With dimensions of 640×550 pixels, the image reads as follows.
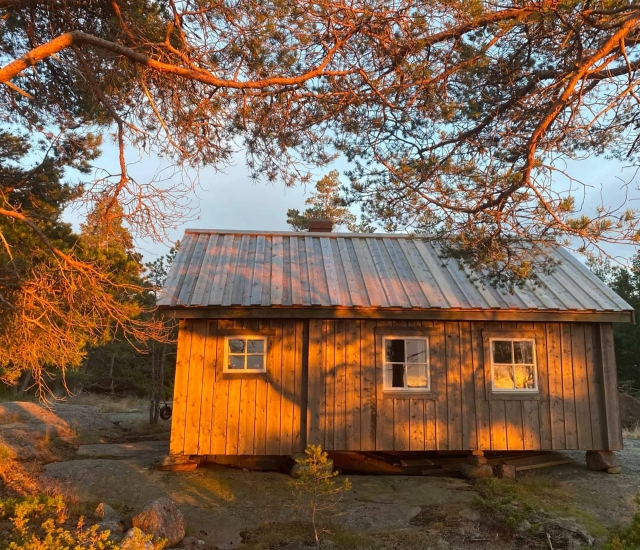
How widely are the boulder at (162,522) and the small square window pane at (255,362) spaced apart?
3604 mm

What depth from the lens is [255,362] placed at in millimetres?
9648

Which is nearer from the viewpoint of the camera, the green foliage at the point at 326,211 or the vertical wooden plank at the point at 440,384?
the vertical wooden plank at the point at 440,384

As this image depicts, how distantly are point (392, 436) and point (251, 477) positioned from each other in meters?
2.59

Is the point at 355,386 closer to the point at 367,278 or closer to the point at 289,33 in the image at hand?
the point at 367,278

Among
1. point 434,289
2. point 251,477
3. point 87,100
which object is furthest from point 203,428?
point 87,100

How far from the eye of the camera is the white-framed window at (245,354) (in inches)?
376

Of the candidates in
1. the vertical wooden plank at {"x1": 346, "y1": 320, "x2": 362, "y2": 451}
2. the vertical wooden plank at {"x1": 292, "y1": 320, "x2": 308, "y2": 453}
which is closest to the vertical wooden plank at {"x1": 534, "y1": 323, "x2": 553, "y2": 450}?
the vertical wooden plank at {"x1": 346, "y1": 320, "x2": 362, "y2": 451}

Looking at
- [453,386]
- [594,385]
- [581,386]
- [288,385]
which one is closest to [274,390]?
[288,385]

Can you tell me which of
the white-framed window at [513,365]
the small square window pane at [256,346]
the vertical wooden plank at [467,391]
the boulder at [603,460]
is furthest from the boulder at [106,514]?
the boulder at [603,460]

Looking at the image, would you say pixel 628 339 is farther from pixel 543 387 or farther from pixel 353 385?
pixel 353 385

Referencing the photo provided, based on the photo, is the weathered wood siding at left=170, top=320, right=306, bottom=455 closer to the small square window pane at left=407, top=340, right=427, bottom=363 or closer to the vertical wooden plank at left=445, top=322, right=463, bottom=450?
the small square window pane at left=407, top=340, right=427, bottom=363

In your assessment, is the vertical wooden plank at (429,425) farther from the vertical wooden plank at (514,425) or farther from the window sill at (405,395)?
the vertical wooden plank at (514,425)

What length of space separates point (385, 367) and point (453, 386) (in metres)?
1.31

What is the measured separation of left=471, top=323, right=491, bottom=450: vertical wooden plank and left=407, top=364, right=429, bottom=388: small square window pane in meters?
0.94
